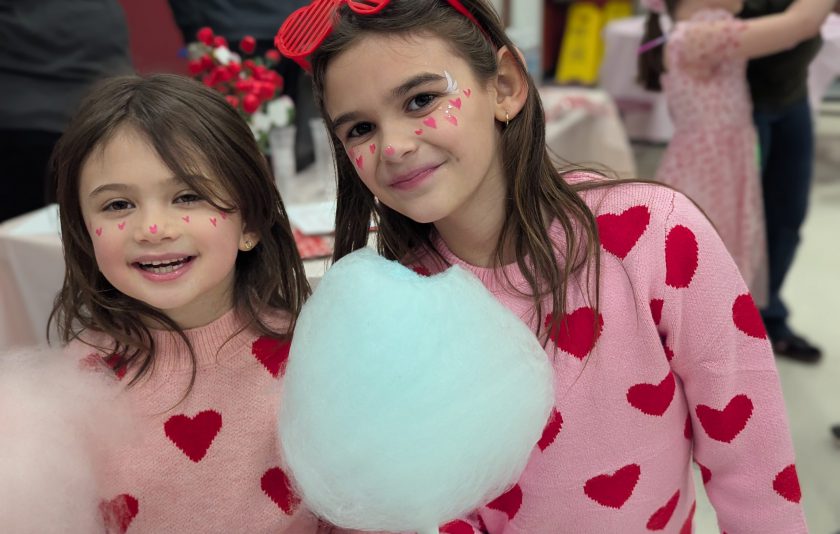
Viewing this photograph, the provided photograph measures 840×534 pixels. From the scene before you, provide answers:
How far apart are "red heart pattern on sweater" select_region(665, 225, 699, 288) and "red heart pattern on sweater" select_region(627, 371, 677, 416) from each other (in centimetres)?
15

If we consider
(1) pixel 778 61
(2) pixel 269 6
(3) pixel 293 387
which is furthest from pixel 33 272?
(1) pixel 778 61

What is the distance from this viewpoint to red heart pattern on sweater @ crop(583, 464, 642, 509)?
1.06 meters

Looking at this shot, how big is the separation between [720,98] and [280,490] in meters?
1.72

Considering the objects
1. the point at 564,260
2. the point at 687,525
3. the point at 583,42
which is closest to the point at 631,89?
the point at 583,42

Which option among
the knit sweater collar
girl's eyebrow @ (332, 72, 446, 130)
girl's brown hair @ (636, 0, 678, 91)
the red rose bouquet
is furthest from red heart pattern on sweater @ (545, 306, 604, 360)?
girl's brown hair @ (636, 0, 678, 91)

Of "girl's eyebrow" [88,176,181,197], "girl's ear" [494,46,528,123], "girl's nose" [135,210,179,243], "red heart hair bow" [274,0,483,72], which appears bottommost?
"girl's nose" [135,210,179,243]

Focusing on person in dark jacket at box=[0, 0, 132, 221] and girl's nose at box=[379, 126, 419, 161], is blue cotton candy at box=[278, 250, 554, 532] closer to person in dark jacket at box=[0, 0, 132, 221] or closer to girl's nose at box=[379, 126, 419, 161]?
girl's nose at box=[379, 126, 419, 161]

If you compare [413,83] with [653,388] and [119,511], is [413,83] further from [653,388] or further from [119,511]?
[119,511]

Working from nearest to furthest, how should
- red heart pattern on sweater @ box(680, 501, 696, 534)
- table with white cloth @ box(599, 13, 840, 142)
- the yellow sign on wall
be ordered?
red heart pattern on sweater @ box(680, 501, 696, 534), table with white cloth @ box(599, 13, 840, 142), the yellow sign on wall

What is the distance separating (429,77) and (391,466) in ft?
1.52

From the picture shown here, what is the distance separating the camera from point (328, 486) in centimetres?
75

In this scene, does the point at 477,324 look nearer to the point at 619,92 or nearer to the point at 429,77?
the point at 429,77

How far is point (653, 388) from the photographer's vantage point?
103cm

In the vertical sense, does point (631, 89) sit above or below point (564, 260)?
below
